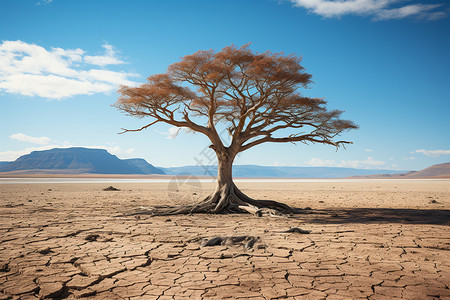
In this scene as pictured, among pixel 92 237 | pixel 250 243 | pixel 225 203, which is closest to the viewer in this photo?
pixel 250 243

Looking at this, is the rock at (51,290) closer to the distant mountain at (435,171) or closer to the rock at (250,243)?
the rock at (250,243)

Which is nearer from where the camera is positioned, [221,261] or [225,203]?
[221,261]

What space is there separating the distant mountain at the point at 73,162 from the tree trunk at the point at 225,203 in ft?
498

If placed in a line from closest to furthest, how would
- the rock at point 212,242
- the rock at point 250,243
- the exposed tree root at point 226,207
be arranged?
the rock at point 250,243 → the rock at point 212,242 → the exposed tree root at point 226,207

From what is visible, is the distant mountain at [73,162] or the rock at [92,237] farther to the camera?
the distant mountain at [73,162]

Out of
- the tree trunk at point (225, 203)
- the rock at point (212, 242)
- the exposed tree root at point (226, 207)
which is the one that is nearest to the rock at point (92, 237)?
the rock at point (212, 242)

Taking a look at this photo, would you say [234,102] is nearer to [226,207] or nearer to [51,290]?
[226,207]

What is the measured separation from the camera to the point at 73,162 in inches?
6358

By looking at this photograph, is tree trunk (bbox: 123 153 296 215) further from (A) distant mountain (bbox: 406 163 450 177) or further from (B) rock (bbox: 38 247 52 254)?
(A) distant mountain (bbox: 406 163 450 177)

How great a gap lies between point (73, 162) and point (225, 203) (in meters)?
171

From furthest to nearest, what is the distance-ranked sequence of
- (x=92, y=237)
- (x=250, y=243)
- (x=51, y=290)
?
(x=92, y=237) < (x=250, y=243) < (x=51, y=290)

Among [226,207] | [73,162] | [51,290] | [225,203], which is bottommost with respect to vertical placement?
[51,290]

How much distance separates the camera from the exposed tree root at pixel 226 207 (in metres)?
10.0

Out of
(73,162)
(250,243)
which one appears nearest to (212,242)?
(250,243)
